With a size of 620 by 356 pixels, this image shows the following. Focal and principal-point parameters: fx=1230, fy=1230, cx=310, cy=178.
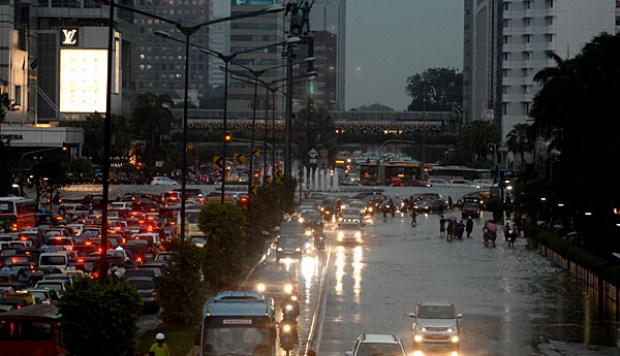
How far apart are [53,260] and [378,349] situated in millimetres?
24705

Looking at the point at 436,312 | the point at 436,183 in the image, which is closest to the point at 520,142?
the point at 436,183

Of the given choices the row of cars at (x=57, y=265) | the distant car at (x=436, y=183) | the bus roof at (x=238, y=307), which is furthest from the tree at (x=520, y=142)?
the bus roof at (x=238, y=307)

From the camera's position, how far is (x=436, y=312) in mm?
31375

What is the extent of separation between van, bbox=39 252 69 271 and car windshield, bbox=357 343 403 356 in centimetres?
2344

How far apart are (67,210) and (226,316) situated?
66.7 metres

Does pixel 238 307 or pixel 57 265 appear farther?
pixel 57 265

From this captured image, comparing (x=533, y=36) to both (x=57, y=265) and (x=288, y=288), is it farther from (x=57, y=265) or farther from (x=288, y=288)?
(x=288, y=288)

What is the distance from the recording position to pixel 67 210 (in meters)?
87.9

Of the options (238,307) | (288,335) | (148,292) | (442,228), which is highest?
(238,307)

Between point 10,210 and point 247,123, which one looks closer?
point 10,210

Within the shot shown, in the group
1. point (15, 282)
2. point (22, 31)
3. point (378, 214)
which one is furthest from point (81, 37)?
point (15, 282)

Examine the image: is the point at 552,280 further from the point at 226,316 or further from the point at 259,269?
the point at 226,316

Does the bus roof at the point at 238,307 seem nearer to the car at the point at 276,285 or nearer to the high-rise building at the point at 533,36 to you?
the car at the point at 276,285

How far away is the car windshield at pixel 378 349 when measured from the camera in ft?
77.8
